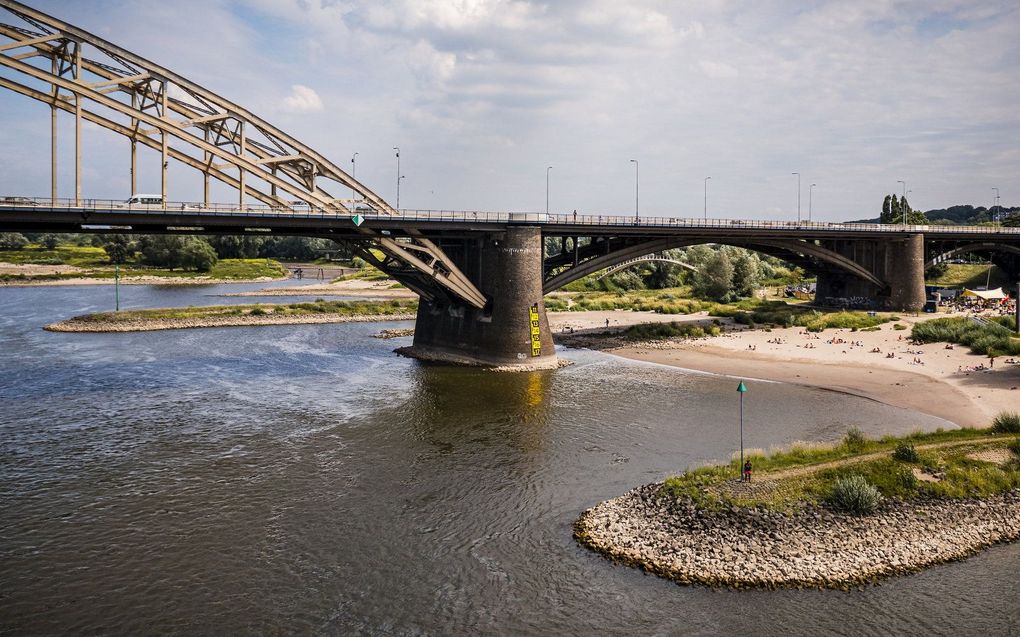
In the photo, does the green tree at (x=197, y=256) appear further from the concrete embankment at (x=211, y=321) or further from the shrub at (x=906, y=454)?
the shrub at (x=906, y=454)

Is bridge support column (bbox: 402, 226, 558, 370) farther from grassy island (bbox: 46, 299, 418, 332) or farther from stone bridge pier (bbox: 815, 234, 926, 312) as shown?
stone bridge pier (bbox: 815, 234, 926, 312)

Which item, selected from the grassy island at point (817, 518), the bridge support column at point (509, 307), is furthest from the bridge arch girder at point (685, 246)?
the grassy island at point (817, 518)

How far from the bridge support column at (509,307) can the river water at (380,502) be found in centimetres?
307

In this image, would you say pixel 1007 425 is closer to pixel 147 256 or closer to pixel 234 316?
pixel 234 316

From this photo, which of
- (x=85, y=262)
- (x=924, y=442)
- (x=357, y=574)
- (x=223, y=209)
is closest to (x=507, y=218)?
(x=223, y=209)

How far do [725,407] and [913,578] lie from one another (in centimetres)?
2135

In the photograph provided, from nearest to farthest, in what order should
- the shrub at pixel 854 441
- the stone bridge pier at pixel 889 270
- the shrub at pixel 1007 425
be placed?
the shrub at pixel 854 441, the shrub at pixel 1007 425, the stone bridge pier at pixel 889 270

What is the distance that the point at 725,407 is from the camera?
41.2 metres

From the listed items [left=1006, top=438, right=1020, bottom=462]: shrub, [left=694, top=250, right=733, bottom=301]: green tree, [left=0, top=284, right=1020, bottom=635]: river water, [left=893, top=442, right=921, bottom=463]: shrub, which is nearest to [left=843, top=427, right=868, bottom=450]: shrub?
[left=893, top=442, right=921, bottom=463]: shrub

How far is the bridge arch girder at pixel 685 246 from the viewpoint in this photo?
196ft

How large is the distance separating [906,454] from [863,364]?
30.1m

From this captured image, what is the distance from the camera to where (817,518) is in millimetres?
21969

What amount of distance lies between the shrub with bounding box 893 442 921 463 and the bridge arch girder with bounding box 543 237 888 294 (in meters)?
34.8

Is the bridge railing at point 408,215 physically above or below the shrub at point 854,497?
above
